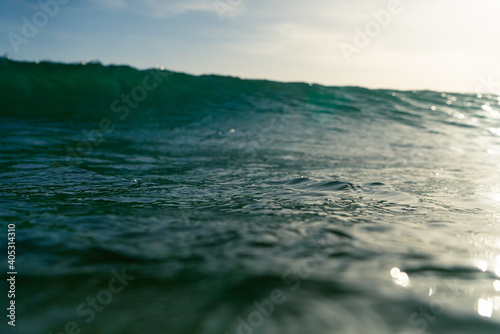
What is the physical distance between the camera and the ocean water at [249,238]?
136 cm

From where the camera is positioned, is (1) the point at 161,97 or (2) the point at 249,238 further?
(1) the point at 161,97

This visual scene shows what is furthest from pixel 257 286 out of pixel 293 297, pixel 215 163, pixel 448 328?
pixel 215 163

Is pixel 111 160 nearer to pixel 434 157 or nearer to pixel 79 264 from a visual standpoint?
pixel 79 264

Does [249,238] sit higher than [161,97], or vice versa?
[161,97]

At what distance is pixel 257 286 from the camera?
1.54m

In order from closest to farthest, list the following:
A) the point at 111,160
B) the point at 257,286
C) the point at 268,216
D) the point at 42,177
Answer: the point at 257,286 < the point at 268,216 < the point at 42,177 < the point at 111,160

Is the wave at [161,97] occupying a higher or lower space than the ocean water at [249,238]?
higher

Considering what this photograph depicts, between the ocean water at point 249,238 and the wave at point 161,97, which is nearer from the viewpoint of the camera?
the ocean water at point 249,238

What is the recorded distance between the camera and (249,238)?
80.4 inches

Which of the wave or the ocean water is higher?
the wave

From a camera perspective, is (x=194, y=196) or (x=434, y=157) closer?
(x=194, y=196)

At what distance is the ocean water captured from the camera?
4.48 feet

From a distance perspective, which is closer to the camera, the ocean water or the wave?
the ocean water

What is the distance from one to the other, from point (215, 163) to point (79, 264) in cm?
311
